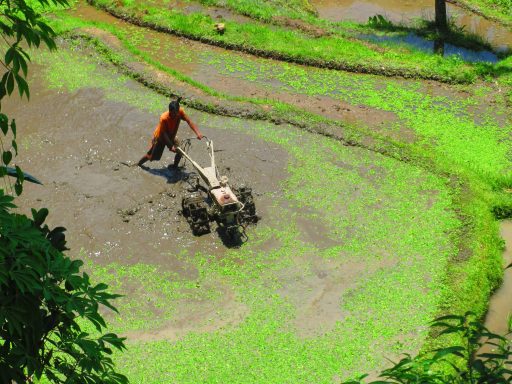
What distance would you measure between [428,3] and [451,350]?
1764 cm

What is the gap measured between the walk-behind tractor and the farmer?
68 centimetres

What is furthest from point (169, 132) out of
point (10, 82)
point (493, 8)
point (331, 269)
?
point (493, 8)

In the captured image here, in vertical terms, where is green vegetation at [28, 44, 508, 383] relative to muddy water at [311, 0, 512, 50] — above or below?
below

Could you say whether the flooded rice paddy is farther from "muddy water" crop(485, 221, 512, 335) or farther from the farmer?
"muddy water" crop(485, 221, 512, 335)

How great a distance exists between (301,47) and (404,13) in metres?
5.00

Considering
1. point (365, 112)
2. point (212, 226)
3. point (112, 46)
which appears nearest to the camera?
point (212, 226)

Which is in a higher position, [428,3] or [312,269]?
[428,3]

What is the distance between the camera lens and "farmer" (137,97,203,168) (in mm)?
10039

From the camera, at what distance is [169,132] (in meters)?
10.2

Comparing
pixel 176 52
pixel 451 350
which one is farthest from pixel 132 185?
pixel 451 350

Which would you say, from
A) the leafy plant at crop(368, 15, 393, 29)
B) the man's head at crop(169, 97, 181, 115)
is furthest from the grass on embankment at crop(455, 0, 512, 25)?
the man's head at crop(169, 97, 181, 115)

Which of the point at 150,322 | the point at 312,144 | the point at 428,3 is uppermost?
the point at 428,3

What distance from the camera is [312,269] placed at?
897 cm

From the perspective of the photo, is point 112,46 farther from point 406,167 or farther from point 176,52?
point 406,167
